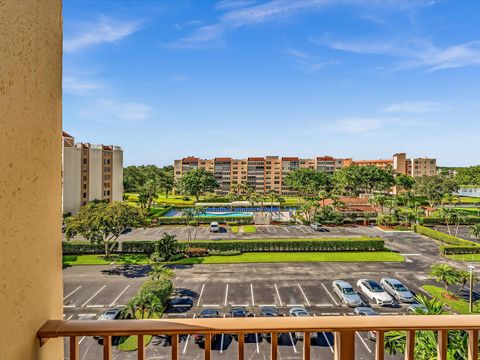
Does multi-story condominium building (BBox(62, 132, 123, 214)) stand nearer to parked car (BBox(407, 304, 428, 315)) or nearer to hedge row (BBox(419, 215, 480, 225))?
parked car (BBox(407, 304, 428, 315))

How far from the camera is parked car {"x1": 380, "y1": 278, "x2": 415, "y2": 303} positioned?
56.4 feet

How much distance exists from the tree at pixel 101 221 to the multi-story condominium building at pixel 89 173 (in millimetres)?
15225

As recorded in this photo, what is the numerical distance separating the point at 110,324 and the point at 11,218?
2.83ft

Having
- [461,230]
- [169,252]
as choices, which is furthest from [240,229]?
[461,230]

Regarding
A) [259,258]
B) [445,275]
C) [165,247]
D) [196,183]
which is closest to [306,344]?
[445,275]

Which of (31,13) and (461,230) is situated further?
(461,230)

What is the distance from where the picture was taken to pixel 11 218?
5.81ft

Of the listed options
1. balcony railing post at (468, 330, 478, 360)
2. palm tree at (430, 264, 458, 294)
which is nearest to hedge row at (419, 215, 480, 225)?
palm tree at (430, 264, 458, 294)

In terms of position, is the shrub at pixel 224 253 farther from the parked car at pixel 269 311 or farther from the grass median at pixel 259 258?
the parked car at pixel 269 311

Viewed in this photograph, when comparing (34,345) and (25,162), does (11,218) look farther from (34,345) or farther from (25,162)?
(34,345)

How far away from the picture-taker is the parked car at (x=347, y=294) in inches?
643

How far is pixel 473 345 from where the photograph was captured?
218 centimetres

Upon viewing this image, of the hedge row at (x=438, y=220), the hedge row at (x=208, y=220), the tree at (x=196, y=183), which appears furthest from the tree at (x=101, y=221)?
the tree at (x=196, y=183)

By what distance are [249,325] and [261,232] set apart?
114 feet
